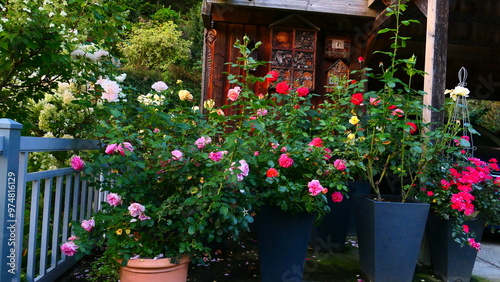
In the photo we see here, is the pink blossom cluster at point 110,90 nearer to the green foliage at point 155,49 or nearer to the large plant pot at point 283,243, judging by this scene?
the large plant pot at point 283,243

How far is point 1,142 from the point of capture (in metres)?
1.45

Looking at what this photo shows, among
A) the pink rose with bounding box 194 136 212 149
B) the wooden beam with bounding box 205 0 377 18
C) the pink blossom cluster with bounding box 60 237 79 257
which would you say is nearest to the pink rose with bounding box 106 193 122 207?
the pink blossom cluster with bounding box 60 237 79 257

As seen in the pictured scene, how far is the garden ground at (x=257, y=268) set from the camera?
2.30 m

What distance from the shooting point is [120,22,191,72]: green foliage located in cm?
1059

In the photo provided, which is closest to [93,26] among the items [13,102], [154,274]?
[13,102]

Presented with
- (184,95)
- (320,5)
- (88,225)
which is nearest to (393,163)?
(184,95)

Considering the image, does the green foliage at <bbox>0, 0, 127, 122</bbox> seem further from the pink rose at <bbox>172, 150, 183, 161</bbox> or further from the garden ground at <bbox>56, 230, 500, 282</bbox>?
the garden ground at <bbox>56, 230, 500, 282</bbox>

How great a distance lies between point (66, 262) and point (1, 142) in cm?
107

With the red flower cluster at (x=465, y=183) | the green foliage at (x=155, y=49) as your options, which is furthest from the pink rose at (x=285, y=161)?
the green foliage at (x=155, y=49)

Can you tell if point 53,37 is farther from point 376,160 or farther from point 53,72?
point 376,160

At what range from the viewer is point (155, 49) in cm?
1083

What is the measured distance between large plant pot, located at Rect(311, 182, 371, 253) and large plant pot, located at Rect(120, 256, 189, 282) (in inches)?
55.4

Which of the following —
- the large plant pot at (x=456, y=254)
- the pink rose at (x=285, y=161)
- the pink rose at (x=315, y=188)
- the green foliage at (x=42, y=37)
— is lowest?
the large plant pot at (x=456, y=254)

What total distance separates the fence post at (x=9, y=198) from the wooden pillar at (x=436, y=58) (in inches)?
91.9
